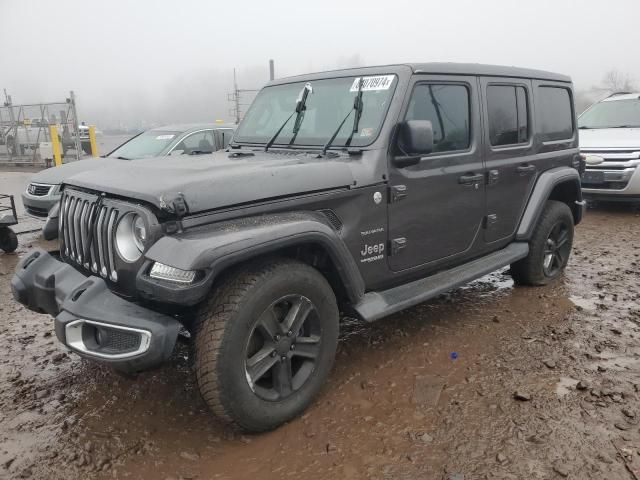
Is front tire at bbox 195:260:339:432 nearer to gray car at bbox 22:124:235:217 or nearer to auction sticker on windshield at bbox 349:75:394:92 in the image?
auction sticker on windshield at bbox 349:75:394:92

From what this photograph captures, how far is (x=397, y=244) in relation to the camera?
334 cm

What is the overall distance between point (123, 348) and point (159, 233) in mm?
554

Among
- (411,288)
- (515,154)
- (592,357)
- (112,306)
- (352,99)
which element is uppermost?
(352,99)

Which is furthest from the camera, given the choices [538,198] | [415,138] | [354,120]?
[538,198]

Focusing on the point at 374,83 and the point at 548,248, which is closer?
the point at 374,83

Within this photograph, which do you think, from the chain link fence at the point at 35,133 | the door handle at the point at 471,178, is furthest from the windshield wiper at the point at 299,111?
the chain link fence at the point at 35,133

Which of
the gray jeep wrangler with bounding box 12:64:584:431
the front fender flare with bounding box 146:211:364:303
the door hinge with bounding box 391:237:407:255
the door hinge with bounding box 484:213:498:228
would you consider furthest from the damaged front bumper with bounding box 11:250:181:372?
the door hinge with bounding box 484:213:498:228

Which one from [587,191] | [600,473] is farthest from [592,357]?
[587,191]

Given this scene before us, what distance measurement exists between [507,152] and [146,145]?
222 inches

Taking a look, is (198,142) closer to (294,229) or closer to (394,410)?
(294,229)

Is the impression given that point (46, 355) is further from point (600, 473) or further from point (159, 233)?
point (600, 473)

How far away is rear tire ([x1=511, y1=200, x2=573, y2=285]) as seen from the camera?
4672 mm

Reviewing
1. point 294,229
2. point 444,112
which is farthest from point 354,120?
point 294,229

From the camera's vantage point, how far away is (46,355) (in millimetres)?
3744
